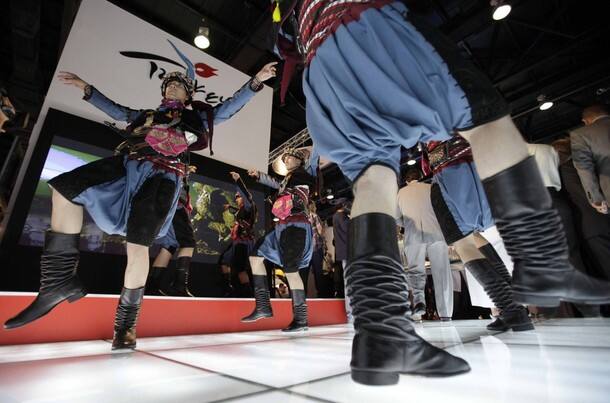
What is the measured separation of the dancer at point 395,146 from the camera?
0.67 metres

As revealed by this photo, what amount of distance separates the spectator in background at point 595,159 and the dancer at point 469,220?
1681 millimetres

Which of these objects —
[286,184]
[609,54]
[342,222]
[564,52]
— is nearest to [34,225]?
[286,184]

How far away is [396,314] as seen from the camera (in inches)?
26.8

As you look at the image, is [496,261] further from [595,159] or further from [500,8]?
[500,8]

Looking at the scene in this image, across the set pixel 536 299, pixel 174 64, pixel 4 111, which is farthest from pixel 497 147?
pixel 174 64

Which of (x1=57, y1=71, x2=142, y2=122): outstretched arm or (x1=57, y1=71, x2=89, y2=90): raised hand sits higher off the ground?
(x1=57, y1=71, x2=89, y2=90): raised hand

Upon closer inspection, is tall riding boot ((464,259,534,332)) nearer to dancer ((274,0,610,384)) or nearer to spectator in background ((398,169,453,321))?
dancer ((274,0,610,384))

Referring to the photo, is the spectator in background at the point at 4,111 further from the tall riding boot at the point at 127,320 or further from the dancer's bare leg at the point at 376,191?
the dancer's bare leg at the point at 376,191

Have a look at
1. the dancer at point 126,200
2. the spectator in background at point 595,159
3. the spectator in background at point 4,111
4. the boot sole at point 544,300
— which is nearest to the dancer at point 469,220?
the boot sole at point 544,300

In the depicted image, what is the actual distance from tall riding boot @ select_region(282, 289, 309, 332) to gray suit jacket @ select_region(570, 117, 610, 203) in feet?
9.25

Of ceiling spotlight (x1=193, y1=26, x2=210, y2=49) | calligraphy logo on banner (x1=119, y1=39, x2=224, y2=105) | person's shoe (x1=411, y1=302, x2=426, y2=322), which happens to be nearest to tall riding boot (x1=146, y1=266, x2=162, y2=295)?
calligraphy logo on banner (x1=119, y1=39, x2=224, y2=105)

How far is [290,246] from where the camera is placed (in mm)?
2842

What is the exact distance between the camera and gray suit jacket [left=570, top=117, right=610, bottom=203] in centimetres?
265

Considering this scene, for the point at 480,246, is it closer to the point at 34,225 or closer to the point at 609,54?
the point at 34,225
